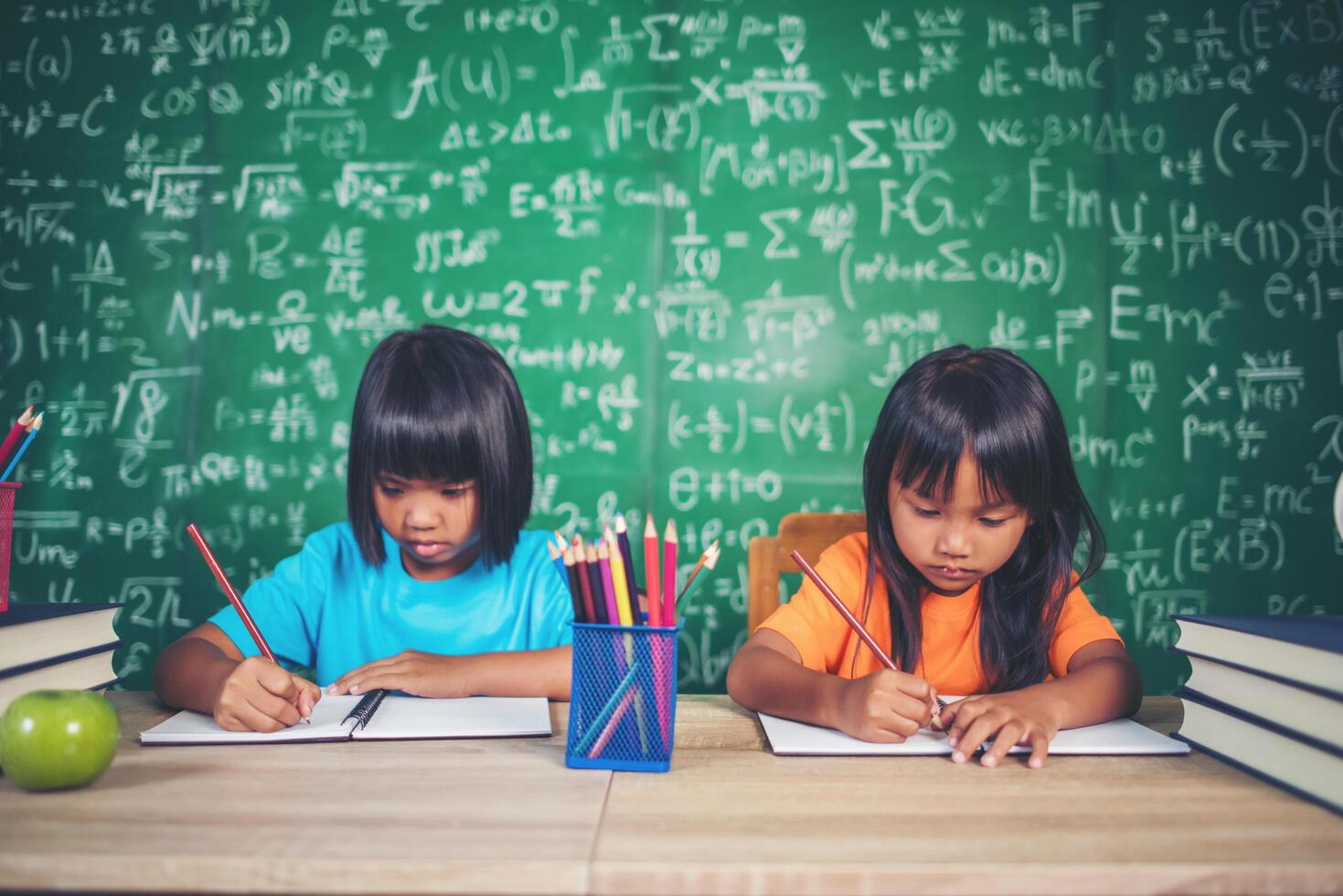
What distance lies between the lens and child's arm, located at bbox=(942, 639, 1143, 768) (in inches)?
35.0

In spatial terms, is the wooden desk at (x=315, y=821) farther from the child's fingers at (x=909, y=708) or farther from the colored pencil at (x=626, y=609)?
the child's fingers at (x=909, y=708)

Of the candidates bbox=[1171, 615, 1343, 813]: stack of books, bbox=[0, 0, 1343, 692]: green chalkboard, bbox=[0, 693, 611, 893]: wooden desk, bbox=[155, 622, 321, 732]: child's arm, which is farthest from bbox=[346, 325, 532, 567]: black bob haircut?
bbox=[0, 0, 1343, 692]: green chalkboard

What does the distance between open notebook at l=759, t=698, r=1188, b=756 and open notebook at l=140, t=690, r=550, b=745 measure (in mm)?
254

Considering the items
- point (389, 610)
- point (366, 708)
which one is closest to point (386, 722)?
point (366, 708)

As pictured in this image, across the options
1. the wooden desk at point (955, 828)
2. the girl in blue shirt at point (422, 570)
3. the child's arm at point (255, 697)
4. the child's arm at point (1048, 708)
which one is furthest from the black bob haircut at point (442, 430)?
the child's arm at point (1048, 708)

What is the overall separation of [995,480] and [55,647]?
3.56ft

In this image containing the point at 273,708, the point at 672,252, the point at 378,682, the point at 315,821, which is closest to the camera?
the point at 315,821

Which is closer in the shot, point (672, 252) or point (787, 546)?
point (787, 546)

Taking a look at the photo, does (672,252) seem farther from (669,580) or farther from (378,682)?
(669,580)

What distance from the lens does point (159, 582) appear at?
104 inches

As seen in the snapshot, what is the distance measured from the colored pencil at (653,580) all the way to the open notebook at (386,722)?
0.67ft

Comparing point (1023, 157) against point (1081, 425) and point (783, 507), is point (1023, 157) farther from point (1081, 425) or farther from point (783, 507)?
point (783, 507)

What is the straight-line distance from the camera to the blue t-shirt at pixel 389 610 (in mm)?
1473

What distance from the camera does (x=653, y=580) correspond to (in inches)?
33.0
